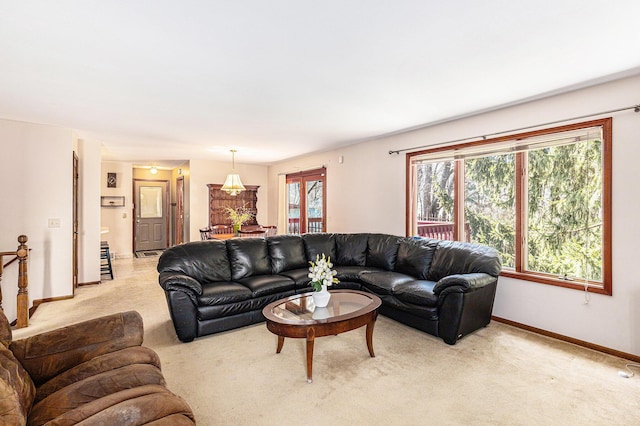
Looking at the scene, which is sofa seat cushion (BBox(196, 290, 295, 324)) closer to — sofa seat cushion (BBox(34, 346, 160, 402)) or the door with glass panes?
sofa seat cushion (BBox(34, 346, 160, 402))

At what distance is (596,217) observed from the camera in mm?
3094

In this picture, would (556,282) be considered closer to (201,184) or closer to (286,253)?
(286,253)

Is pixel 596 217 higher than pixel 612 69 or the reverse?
the reverse

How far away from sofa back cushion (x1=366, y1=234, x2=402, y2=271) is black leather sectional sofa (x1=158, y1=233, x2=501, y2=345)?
0.01 metres

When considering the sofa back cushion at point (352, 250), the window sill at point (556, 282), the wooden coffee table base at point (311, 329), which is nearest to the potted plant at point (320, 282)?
the wooden coffee table base at point (311, 329)

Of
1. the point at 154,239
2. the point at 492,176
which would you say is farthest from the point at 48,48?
A: the point at 154,239

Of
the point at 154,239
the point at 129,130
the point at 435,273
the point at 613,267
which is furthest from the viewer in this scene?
the point at 154,239

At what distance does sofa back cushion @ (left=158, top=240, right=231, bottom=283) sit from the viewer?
12.0ft

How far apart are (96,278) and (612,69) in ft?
23.5

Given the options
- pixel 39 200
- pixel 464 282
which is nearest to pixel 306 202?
pixel 39 200

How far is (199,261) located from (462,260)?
3034 mm

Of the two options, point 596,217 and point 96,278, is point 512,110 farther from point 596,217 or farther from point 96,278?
point 96,278

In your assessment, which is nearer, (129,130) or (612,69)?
(612,69)

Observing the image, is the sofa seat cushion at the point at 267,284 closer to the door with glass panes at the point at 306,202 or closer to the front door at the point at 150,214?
the door with glass panes at the point at 306,202
